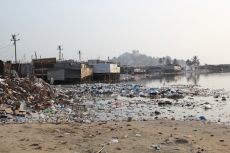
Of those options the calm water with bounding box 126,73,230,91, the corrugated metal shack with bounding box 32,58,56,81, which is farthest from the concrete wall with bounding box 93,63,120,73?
the corrugated metal shack with bounding box 32,58,56,81

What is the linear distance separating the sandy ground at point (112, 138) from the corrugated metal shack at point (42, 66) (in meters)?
28.9

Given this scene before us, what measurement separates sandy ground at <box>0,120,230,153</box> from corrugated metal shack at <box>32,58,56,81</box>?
28.9 metres

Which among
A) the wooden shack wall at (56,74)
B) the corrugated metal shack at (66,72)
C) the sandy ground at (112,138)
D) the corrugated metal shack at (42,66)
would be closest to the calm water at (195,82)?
the corrugated metal shack at (66,72)

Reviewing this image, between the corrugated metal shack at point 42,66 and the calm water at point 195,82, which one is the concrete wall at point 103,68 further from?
the corrugated metal shack at point 42,66

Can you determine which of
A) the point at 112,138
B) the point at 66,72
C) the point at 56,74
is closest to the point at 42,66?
the point at 56,74

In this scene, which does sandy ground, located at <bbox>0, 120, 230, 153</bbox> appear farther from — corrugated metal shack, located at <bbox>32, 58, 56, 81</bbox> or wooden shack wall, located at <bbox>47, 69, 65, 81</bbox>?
corrugated metal shack, located at <bbox>32, 58, 56, 81</bbox>

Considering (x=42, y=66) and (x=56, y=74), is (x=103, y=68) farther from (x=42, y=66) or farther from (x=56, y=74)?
(x=42, y=66)

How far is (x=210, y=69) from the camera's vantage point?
117 m

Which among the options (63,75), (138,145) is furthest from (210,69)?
(138,145)

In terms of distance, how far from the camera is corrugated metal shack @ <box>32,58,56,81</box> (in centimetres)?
3616

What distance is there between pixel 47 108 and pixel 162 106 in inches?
247

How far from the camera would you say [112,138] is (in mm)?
6887

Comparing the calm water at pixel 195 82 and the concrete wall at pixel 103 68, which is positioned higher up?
the concrete wall at pixel 103 68

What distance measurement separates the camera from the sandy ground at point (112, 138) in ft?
19.5
